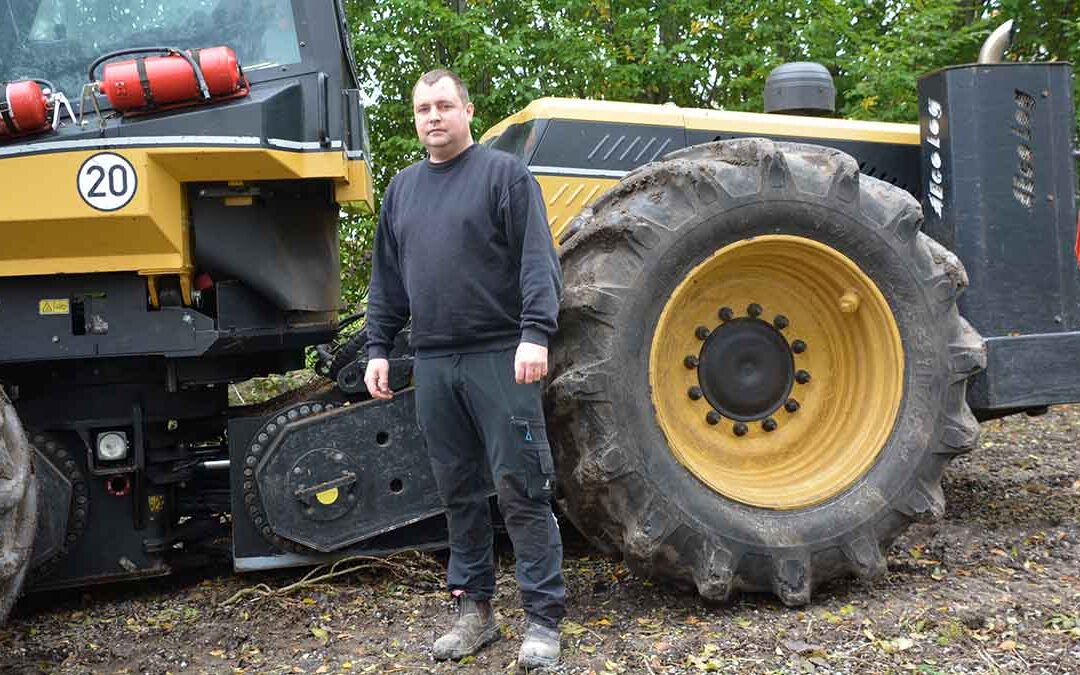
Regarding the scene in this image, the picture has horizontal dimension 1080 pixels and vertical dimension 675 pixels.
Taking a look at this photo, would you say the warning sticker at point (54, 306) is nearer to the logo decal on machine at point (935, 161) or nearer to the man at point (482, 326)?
the man at point (482, 326)

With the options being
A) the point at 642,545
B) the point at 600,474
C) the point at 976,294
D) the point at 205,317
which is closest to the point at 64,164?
the point at 205,317

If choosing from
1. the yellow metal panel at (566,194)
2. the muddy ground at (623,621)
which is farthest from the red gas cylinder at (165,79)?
the muddy ground at (623,621)

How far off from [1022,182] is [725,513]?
6.37 ft

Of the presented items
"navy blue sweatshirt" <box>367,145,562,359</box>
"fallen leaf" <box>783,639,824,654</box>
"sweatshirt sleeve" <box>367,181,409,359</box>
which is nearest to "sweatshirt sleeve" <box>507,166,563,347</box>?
"navy blue sweatshirt" <box>367,145,562,359</box>

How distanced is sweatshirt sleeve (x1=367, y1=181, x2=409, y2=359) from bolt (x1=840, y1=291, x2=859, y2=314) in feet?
5.29

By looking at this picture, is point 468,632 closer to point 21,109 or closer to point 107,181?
point 107,181

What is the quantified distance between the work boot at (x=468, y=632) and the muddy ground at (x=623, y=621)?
0.13 ft

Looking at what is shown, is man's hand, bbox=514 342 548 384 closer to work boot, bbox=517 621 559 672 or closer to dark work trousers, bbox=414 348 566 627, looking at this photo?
dark work trousers, bbox=414 348 566 627

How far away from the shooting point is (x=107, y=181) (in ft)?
11.6

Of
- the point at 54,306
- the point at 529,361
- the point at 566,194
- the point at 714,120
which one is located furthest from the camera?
the point at 714,120

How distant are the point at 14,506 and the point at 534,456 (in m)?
1.56

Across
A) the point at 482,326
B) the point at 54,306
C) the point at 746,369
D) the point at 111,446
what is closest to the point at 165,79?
the point at 54,306

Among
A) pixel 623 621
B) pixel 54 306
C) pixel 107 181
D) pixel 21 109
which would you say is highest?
pixel 21 109

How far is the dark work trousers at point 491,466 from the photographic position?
11.0 ft
